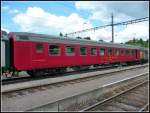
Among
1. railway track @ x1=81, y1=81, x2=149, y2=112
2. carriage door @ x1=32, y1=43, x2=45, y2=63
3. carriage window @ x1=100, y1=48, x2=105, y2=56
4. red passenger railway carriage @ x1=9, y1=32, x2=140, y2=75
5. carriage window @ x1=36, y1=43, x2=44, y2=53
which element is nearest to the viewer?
railway track @ x1=81, y1=81, x2=149, y2=112

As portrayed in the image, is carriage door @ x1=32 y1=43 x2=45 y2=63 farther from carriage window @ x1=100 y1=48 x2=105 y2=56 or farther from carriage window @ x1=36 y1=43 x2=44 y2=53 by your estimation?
carriage window @ x1=100 y1=48 x2=105 y2=56

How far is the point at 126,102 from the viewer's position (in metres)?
11.2

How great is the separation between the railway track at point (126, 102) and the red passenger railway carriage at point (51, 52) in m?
6.79

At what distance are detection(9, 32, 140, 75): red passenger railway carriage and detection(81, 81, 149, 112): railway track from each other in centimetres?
679

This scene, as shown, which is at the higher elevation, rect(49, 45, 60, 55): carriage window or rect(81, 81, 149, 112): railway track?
rect(49, 45, 60, 55): carriage window

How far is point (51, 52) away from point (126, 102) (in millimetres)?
8910

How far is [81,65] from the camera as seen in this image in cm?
2286

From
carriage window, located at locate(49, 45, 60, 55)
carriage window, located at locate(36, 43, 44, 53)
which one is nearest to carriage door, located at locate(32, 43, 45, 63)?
carriage window, located at locate(36, 43, 44, 53)

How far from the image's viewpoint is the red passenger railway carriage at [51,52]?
16.5 meters

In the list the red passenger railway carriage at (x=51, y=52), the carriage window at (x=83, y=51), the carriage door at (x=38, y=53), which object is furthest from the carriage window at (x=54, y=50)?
the carriage window at (x=83, y=51)

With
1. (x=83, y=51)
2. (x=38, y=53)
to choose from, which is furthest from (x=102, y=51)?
(x=38, y=53)

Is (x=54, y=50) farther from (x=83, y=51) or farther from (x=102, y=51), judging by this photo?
(x=102, y=51)

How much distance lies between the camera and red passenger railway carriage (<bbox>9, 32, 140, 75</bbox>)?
16514 millimetres

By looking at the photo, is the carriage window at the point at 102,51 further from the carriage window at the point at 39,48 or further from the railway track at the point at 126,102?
the railway track at the point at 126,102
